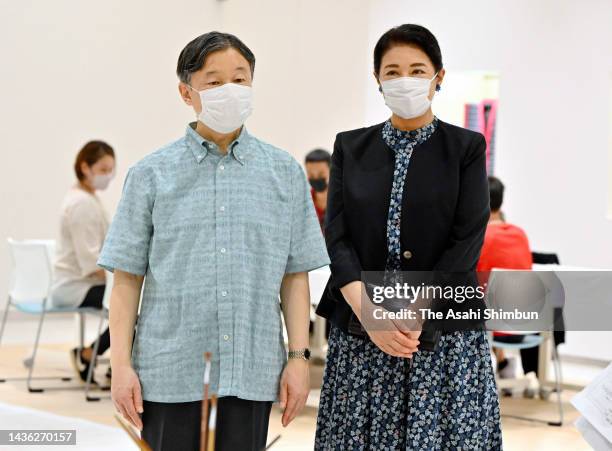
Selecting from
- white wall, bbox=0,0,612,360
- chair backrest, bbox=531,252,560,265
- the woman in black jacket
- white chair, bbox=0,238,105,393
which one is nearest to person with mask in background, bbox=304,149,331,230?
chair backrest, bbox=531,252,560,265

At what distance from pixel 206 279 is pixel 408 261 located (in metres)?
0.53

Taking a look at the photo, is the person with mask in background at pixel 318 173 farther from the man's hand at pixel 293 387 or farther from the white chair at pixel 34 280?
the man's hand at pixel 293 387

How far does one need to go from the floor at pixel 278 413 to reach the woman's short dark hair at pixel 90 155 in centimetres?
133

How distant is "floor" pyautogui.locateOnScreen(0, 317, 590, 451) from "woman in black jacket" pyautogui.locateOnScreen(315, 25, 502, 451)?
7.90 ft

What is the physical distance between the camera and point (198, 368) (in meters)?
2.04

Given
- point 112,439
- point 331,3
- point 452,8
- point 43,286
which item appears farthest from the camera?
point 331,3

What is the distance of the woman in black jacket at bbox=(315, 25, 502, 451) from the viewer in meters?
2.30

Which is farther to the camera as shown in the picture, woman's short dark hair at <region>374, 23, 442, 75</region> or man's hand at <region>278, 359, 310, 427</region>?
woman's short dark hair at <region>374, 23, 442, 75</region>

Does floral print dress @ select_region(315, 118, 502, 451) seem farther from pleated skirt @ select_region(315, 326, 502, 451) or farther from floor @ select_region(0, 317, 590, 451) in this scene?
floor @ select_region(0, 317, 590, 451)

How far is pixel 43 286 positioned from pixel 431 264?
4.31 meters

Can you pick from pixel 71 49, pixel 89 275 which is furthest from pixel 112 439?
pixel 71 49

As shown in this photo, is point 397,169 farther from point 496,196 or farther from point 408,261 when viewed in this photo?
point 496,196

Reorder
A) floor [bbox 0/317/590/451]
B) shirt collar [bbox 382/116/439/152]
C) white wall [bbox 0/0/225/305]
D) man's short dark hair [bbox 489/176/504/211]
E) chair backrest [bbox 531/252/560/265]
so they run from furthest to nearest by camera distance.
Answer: white wall [bbox 0/0/225/305] → chair backrest [bbox 531/252/560/265] → man's short dark hair [bbox 489/176/504/211] → floor [bbox 0/317/590/451] → shirt collar [bbox 382/116/439/152]

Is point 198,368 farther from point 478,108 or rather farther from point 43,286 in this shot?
point 478,108
